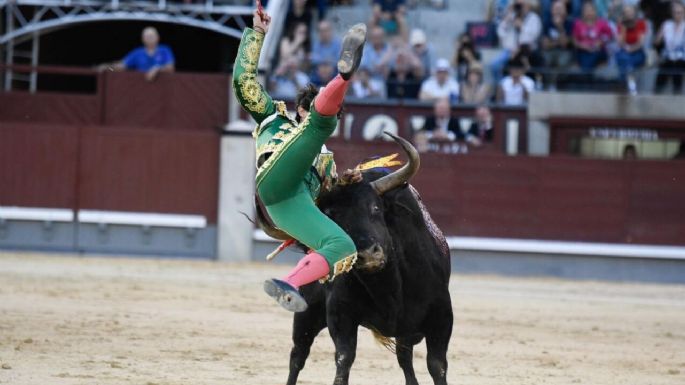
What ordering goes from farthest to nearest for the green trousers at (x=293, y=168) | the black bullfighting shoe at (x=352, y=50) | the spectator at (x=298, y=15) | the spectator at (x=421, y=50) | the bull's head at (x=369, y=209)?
the spectator at (x=298, y=15)
the spectator at (x=421, y=50)
the bull's head at (x=369, y=209)
the green trousers at (x=293, y=168)
the black bullfighting shoe at (x=352, y=50)

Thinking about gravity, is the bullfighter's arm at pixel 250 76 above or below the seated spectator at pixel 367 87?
below

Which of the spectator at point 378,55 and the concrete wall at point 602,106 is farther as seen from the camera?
the spectator at point 378,55

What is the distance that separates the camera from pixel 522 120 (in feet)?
44.9

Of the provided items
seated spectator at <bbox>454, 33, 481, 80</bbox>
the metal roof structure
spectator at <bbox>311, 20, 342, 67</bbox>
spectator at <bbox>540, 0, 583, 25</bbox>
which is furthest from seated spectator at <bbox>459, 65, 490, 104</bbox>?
the metal roof structure

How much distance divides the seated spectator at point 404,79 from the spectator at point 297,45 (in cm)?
99

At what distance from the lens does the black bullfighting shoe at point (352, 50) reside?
14.3ft

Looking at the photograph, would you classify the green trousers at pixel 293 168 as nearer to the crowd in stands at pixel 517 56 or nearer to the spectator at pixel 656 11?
the crowd in stands at pixel 517 56

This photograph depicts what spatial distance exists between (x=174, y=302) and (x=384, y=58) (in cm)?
500

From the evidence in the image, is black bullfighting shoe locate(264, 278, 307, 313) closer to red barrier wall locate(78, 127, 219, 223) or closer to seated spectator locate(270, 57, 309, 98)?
seated spectator locate(270, 57, 309, 98)

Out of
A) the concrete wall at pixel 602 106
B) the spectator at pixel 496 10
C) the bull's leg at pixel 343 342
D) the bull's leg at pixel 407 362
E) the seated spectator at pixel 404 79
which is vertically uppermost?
the spectator at pixel 496 10

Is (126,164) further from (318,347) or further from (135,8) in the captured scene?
(318,347)

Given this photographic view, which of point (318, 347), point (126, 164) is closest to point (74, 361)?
point (318, 347)

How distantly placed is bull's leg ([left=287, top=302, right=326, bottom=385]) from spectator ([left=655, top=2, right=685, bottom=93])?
8852 millimetres

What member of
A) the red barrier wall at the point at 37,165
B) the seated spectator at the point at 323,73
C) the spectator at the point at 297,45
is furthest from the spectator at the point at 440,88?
the red barrier wall at the point at 37,165
